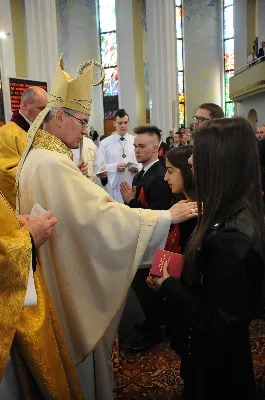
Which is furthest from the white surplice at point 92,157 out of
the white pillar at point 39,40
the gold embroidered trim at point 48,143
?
the white pillar at point 39,40

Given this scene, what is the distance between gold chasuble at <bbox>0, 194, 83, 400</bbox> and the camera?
1.43 metres

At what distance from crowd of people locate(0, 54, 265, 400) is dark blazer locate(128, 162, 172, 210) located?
1cm

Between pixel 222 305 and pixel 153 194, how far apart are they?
1785mm

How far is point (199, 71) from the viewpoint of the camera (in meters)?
18.7

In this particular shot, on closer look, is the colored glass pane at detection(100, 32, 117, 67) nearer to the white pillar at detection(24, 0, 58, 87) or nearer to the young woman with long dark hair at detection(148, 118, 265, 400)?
the white pillar at detection(24, 0, 58, 87)

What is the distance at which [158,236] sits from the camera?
201 cm

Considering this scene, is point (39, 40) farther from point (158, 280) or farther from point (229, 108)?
point (229, 108)

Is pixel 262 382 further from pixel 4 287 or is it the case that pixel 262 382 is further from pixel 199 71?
pixel 199 71

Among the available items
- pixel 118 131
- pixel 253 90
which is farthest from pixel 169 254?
pixel 253 90

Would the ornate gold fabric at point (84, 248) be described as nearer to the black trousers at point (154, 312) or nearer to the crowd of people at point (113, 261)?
the crowd of people at point (113, 261)

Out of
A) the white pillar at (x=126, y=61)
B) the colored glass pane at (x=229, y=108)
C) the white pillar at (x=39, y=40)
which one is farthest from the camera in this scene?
the colored glass pane at (x=229, y=108)

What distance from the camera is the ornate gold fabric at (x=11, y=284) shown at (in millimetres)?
1418

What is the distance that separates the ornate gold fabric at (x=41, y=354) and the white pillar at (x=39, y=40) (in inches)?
318

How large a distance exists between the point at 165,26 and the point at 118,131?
7.22 meters
